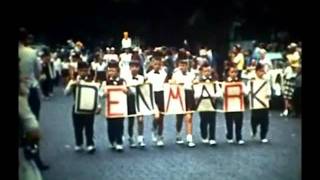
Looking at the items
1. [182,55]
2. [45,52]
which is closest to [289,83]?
[182,55]

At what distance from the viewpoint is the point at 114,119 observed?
2.87 m

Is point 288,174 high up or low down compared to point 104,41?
down

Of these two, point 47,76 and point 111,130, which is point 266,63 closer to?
point 111,130

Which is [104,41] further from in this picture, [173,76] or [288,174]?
[288,174]

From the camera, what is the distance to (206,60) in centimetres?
288

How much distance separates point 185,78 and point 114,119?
33 centimetres

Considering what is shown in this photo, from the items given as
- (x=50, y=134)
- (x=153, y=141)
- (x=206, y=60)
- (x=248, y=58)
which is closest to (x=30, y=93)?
(x=50, y=134)

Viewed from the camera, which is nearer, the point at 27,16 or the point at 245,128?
the point at 27,16

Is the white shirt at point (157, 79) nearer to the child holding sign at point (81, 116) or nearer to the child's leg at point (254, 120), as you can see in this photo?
the child holding sign at point (81, 116)

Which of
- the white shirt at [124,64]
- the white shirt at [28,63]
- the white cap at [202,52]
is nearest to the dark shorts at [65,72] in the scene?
the white shirt at [28,63]

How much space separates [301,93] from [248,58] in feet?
0.88

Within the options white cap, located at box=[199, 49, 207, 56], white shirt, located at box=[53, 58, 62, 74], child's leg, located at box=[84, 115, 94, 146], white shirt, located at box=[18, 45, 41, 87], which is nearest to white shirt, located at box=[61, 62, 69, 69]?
white shirt, located at box=[53, 58, 62, 74]

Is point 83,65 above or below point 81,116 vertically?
above

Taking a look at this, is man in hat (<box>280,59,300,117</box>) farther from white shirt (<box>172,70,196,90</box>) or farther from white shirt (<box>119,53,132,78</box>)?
white shirt (<box>119,53,132,78</box>)
